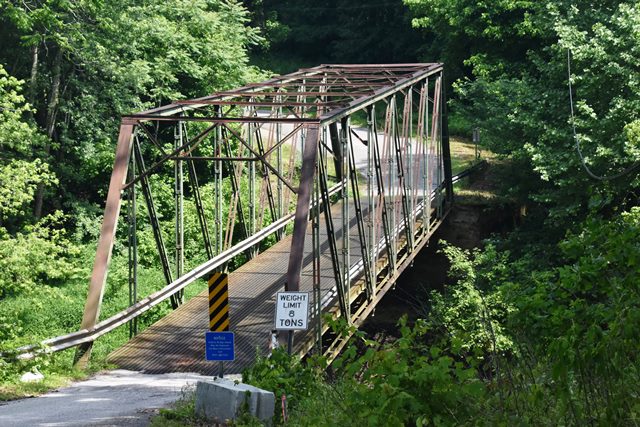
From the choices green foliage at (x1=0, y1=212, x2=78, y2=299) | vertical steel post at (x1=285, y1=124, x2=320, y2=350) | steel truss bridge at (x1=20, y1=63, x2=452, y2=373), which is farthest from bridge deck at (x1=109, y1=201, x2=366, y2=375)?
green foliage at (x1=0, y1=212, x2=78, y2=299)

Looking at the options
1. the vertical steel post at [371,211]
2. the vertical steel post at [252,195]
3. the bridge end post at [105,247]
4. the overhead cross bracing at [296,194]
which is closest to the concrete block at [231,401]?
the overhead cross bracing at [296,194]

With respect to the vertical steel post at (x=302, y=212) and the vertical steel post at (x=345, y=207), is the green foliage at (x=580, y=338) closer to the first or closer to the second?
the vertical steel post at (x=302, y=212)

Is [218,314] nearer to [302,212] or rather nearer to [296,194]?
[302,212]

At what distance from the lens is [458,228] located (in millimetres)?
31953

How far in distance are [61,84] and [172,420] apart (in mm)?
20007

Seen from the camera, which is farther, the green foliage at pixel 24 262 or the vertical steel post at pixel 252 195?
the vertical steel post at pixel 252 195

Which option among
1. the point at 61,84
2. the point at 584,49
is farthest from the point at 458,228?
the point at 61,84

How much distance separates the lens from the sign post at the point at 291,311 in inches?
549

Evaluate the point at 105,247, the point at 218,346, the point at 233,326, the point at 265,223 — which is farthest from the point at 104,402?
the point at 265,223

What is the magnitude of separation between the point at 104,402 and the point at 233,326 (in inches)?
206

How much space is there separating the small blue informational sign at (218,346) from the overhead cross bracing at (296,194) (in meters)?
3.62

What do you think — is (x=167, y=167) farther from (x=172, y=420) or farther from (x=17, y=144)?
(x=172, y=420)

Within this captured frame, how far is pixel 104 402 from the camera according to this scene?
43.2 ft

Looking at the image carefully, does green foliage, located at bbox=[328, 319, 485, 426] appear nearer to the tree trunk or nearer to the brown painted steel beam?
the brown painted steel beam
